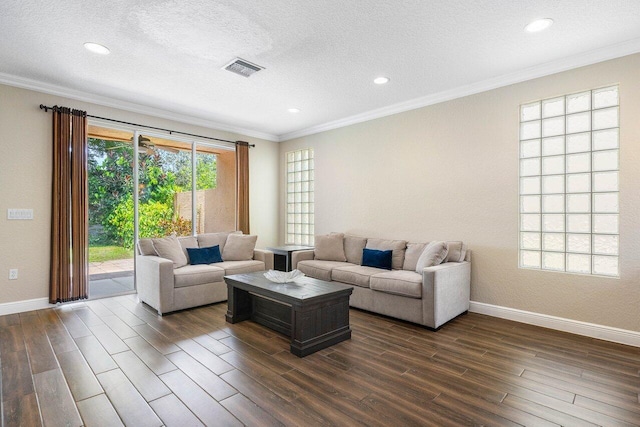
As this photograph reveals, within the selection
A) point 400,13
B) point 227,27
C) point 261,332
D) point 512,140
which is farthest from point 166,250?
point 512,140

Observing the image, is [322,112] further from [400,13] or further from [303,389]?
[303,389]

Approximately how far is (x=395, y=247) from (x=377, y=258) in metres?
0.31

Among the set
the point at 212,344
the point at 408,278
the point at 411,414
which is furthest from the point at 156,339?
the point at 408,278

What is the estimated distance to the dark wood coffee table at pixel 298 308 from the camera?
9.12 ft

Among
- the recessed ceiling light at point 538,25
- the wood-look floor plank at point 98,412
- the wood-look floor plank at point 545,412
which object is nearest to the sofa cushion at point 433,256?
the wood-look floor plank at point 545,412

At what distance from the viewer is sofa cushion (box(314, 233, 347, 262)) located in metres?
4.96

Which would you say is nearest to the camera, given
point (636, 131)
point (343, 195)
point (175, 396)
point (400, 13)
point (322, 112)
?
point (175, 396)

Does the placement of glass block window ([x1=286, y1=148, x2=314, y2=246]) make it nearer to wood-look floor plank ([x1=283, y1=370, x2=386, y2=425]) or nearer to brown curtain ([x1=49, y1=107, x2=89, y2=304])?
brown curtain ([x1=49, y1=107, x2=89, y2=304])

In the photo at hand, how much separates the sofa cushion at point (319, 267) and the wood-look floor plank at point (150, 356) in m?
2.23

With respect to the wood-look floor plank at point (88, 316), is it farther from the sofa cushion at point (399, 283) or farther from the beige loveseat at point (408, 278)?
the sofa cushion at point (399, 283)

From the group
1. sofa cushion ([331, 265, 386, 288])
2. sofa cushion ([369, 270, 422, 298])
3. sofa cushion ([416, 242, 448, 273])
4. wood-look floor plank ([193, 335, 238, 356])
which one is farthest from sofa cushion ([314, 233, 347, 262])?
wood-look floor plank ([193, 335, 238, 356])

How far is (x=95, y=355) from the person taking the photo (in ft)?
8.93

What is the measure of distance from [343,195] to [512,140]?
2.64 metres

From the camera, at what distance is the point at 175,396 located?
6.92ft
